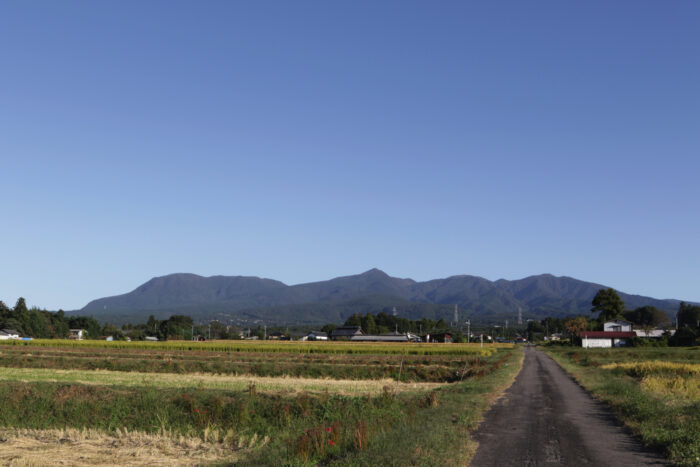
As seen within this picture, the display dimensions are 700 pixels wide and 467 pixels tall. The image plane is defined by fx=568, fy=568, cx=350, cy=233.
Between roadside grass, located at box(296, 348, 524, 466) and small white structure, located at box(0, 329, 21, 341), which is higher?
roadside grass, located at box(296, 348, 524, 466)

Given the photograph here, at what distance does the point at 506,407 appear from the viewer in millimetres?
24859

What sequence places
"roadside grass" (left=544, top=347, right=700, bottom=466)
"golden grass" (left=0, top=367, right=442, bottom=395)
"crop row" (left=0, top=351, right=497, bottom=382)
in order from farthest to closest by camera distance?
"crop row" (left=0, top=351, right=497, bottom=382), "golden grass" (left=0, top=367, right=442, bottom=395), "roadside grass" (left=544, top=347, right=700, bottom=466)

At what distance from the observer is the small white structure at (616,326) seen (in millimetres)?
140875

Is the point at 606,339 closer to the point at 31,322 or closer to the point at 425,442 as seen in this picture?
the point at 425,442

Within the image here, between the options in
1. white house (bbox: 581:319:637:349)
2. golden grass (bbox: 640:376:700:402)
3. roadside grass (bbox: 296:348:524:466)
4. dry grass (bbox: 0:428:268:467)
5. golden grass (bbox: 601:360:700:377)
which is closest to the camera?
roadside grass (bbox: 296:348:524:466)

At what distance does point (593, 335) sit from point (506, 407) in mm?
118663

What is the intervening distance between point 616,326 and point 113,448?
145226mm

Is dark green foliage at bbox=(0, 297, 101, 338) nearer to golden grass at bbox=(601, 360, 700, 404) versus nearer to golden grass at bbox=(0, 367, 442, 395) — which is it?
golden grass at bbox=(0, 367, 442, 395)

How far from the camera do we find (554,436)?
17.7m

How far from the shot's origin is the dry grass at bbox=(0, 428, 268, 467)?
16.8 meters

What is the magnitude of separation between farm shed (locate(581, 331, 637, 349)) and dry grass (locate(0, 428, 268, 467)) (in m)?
124

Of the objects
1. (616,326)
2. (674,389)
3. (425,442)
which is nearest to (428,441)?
(425,442)

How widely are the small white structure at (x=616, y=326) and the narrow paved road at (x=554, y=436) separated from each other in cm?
12666

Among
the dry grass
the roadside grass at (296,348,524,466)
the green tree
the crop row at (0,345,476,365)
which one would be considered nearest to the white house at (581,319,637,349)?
the green tree
